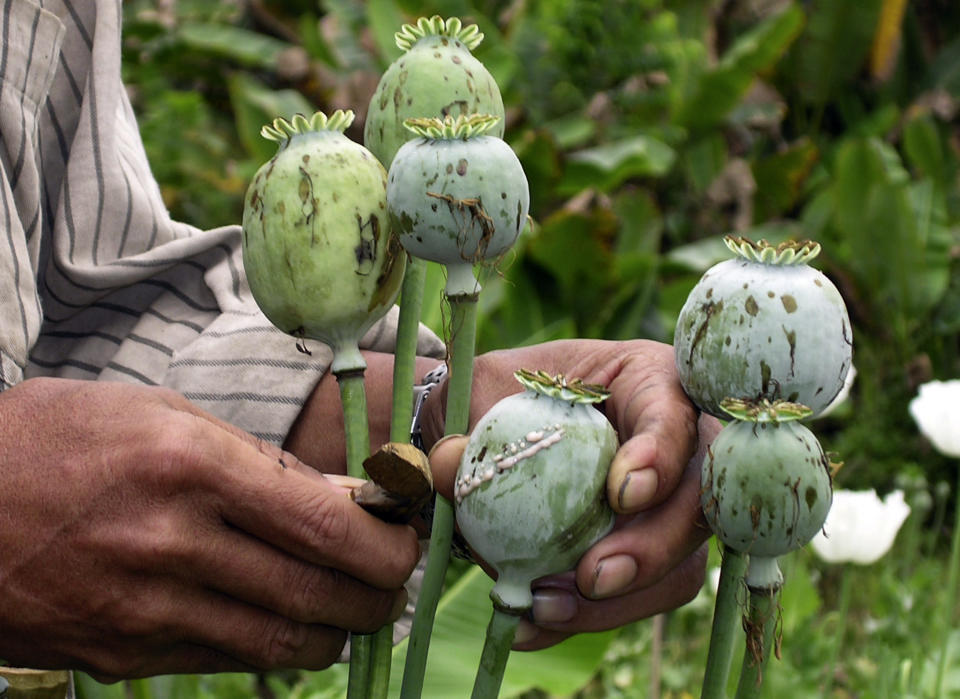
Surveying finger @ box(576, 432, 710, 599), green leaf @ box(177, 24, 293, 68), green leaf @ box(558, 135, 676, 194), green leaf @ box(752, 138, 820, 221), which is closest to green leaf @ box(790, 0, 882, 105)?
green leaf @ box(752, 138, 820, 221)

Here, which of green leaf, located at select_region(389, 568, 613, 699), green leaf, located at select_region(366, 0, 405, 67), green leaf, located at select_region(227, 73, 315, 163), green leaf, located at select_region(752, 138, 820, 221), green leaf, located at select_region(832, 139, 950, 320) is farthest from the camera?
green leaf, located at select_region(366, 0, 405, 67)

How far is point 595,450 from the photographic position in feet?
2.05

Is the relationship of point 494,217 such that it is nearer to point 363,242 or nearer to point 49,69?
point 363,242

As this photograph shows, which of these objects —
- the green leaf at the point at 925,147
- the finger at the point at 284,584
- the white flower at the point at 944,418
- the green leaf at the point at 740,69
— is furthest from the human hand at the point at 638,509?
the green leaf at the point at 925,147

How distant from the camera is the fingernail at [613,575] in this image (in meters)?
0.67

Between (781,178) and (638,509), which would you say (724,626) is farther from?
(781,178)

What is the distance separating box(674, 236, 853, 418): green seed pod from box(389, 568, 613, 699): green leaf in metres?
0.98

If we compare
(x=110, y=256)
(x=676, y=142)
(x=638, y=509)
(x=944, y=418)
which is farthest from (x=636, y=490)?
(x=676, y=142)

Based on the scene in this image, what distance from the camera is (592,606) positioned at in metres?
0.75

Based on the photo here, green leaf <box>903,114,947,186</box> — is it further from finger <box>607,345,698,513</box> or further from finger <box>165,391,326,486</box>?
finger <box>165,391,326,486</box>

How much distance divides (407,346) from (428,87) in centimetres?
16

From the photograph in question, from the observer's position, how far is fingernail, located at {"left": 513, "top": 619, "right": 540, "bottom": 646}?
73cm

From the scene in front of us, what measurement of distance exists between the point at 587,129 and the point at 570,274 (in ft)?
3.00

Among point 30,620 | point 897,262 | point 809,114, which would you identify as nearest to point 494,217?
point 30,620
